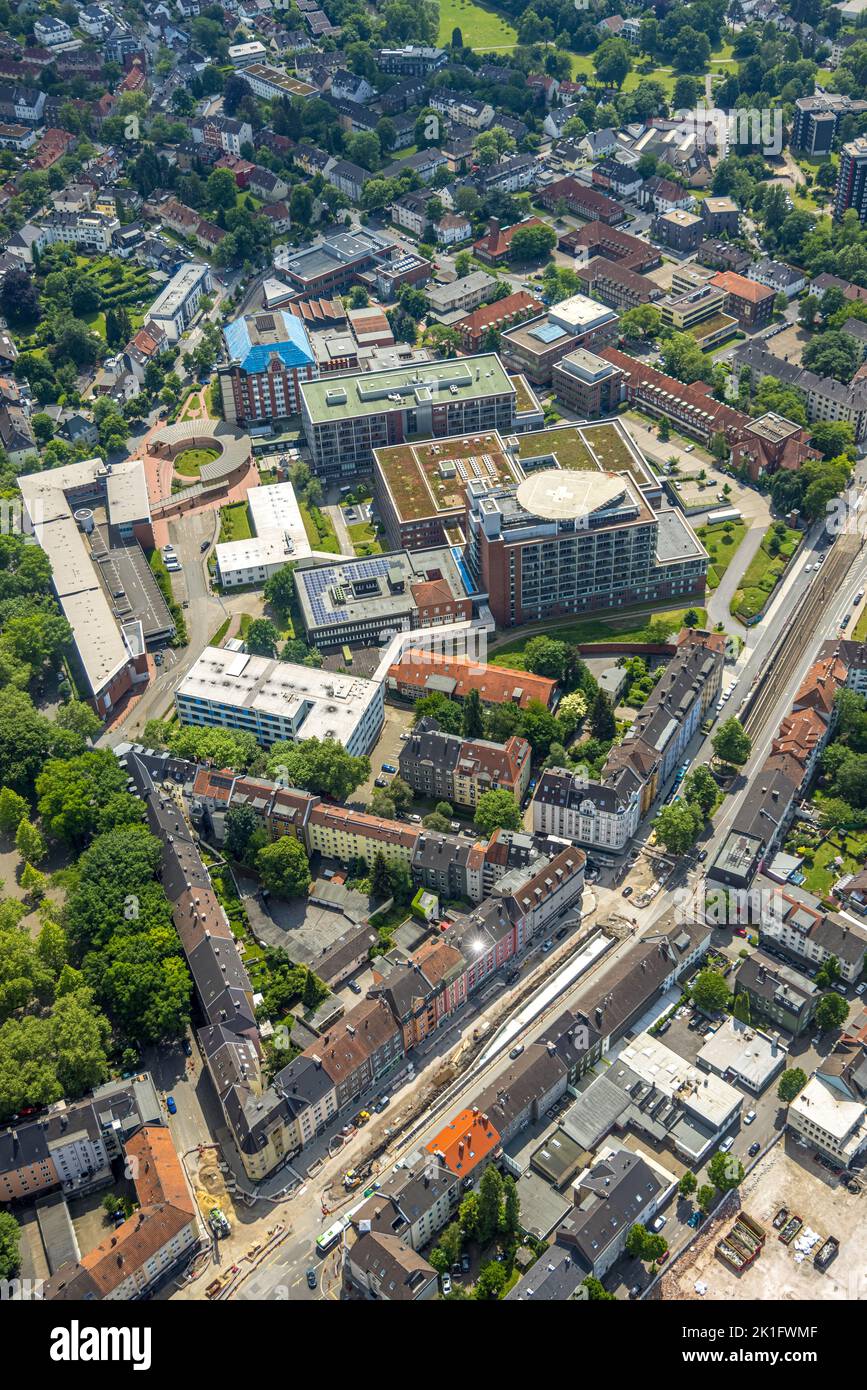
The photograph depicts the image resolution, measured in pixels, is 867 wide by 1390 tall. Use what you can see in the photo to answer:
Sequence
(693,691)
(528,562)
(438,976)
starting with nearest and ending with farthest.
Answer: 1. (438,976)
2. (693,691)
3. (528,562)

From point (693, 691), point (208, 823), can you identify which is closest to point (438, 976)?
point (208, 823)

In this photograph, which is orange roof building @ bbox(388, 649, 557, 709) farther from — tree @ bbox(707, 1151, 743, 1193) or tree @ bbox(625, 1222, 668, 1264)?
tree @ bbox(625, 1222, 668, 1264)

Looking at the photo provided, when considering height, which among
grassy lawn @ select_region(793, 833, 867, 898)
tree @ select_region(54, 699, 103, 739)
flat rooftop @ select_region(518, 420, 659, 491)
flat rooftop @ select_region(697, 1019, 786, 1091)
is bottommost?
flat rooftop @ select_region(697, 1019, 786, 1091)

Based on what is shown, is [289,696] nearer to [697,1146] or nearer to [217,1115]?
[217,1115]

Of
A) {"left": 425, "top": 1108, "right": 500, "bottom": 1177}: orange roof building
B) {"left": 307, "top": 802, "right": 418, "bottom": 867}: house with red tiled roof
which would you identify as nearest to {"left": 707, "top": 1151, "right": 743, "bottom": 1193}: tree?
{"left": 425, "top": 1108, "right": 500, "bottom": 1177}: orange roof building

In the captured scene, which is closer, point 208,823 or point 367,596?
point 208,823

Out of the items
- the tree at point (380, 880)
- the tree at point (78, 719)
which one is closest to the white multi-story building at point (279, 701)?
the tree at point (78, 719)

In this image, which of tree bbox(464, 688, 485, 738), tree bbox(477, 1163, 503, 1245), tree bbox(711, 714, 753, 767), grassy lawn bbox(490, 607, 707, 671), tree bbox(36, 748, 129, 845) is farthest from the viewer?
grassy lawn bbox(490, 607, 707, 671)
